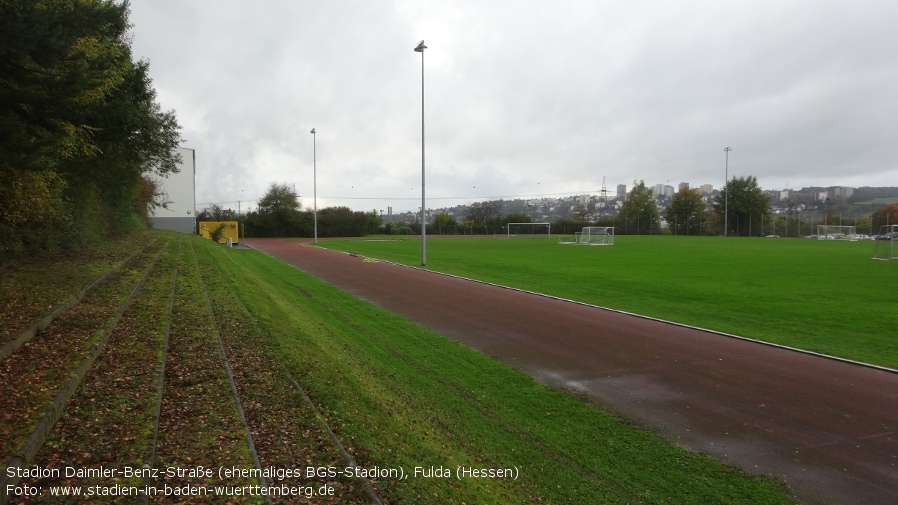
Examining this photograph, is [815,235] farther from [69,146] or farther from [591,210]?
[69,146]

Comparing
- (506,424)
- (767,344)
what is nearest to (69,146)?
(506,424)

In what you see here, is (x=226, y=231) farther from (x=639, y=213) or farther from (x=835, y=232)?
(x=835, y=232)

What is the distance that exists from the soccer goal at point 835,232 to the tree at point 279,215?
7385 cm

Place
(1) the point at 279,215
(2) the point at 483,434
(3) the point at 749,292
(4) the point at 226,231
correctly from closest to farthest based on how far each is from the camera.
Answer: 1. (2) the point at 483,434
2. (3) the point at 749,292
3. (4) the point at 226,231
4. (1) the point at 279,215

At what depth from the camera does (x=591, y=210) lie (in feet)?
343

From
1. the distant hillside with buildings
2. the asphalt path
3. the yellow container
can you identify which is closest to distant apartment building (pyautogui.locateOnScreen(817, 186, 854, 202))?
the distant hillside with buildings

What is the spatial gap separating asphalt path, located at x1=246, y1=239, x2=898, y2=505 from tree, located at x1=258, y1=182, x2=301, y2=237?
6118 centimetres

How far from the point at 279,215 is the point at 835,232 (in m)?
79.3

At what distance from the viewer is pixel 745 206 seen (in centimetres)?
8325

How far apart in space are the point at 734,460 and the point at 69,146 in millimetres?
12982

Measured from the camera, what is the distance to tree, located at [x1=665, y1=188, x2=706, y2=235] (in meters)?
89.6

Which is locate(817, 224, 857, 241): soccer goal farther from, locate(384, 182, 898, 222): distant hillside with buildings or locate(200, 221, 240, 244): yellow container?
locate(200, 221, 240, 244): yellow container

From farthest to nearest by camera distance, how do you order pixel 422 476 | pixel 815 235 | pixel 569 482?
pixel 815 235 → pixel 569 482 → pixel 422 476

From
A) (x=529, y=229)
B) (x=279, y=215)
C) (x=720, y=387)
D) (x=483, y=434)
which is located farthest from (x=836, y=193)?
(x=483, y=434)
